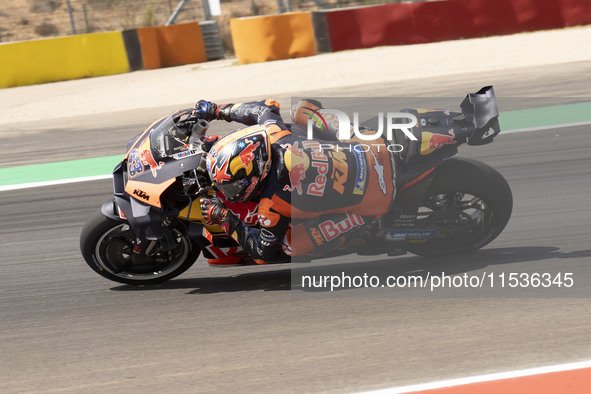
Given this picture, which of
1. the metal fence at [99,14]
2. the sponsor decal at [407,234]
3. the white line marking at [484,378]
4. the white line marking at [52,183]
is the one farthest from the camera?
the metal fence at [99,14]

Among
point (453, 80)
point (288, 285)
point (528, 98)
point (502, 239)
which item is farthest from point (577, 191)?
point (453, 80)

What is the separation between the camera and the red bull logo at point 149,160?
5.21 metres

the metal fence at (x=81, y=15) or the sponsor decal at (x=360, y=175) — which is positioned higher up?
the metal fence at (x=81, y=15)

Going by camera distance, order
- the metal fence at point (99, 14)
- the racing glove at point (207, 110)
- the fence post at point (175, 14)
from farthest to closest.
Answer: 1. the metal fence at point (99, 14)
2. the fence post at point (175, 14)
3. the racing glove at point (207, 110)

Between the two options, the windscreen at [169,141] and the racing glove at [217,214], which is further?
the windscreen at [169,141]

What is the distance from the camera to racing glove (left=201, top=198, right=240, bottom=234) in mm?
4980

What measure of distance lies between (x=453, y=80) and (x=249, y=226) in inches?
368

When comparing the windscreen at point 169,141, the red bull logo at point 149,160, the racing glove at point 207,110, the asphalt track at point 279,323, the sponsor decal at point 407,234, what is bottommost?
the asphalt track at point 279,323

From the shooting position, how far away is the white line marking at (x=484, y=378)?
13.7 feet

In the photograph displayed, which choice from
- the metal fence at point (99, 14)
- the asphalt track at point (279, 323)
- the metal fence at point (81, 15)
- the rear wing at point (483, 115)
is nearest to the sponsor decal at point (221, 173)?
the asphalt track at point (279, 323)

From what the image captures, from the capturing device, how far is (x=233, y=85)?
15.2 meters

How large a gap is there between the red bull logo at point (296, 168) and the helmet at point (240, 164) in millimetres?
165

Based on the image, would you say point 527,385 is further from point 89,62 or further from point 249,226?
point 89,62

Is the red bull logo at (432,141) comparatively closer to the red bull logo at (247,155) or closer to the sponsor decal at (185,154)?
the red bull logo at (247,155)
